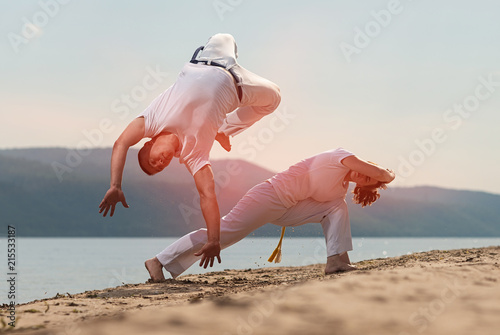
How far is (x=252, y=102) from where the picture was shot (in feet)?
22.0

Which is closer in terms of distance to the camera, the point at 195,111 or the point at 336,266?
the point at 195,111

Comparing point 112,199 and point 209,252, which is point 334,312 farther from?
point 112,199

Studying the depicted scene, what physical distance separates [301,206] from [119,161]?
2161 mm

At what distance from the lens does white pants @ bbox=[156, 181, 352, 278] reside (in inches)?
250

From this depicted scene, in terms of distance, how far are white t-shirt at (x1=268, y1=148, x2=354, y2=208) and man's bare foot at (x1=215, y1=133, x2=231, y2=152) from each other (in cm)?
99

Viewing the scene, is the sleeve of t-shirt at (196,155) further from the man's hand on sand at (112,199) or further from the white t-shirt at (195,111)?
the man's hand on sand at (112,199)

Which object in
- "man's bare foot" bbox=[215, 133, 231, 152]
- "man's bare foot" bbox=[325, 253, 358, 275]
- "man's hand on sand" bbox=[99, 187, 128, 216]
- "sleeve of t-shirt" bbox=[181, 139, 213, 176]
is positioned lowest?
"man's bare foot" bbox=[325, 253, 358, 275]

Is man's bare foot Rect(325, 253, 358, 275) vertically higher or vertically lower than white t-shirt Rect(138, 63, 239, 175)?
lower

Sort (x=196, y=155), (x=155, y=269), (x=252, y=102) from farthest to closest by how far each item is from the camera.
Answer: (x=252, y=102) < (x=155, y=269) < (x=196, y=155)

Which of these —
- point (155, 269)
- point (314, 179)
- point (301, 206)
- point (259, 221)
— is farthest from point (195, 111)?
point (155, 269)

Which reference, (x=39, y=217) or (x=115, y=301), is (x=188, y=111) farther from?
(x=39, y=217)

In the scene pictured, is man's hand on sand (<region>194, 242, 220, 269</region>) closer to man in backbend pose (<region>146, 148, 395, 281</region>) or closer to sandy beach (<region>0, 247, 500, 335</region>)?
man in backbend pose (<region>146, 148, 395, 281</region>)

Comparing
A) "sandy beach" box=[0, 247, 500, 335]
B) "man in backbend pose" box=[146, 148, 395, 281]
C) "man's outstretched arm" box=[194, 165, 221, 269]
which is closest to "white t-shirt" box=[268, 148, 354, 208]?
"man in backbend pose" box=[146, 148, 395, 281]

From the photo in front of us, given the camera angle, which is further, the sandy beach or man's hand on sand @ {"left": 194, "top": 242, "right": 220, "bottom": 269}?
man's hand on sand @ {"left": 194, "top": 242, "right": 220, "bottom": 269}
